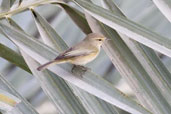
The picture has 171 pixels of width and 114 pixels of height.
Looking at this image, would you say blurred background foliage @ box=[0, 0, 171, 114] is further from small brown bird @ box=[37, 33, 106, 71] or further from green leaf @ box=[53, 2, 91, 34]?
green leaf @ box=[53, 2, 91, 34]

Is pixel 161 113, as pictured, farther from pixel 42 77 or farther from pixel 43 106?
pixel 43 106

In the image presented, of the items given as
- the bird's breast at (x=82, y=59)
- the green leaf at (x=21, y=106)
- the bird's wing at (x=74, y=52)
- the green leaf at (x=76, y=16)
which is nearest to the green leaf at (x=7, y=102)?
the green leaf at (x=21, y=106)

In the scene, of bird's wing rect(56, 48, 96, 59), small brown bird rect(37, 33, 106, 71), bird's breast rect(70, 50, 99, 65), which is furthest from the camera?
bird's breast rect(70, 50, 99, 65)

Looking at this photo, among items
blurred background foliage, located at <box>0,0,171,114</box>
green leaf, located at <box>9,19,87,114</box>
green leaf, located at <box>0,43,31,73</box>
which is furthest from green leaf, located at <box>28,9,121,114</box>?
blurred background foliage, located at <box>0,0,171,114</box>

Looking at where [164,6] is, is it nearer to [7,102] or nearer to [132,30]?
[132,30]

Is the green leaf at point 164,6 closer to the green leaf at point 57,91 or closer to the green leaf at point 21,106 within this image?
the green leaf at point 57,91

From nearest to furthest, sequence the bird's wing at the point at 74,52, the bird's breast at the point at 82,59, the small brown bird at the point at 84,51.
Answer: the bird's wing at the point at 74,52 < the small brown bird at the point at 84,51 < the bird's breast at the point at 82,59

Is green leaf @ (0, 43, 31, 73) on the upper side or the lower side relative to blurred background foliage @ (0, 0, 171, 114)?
lower
